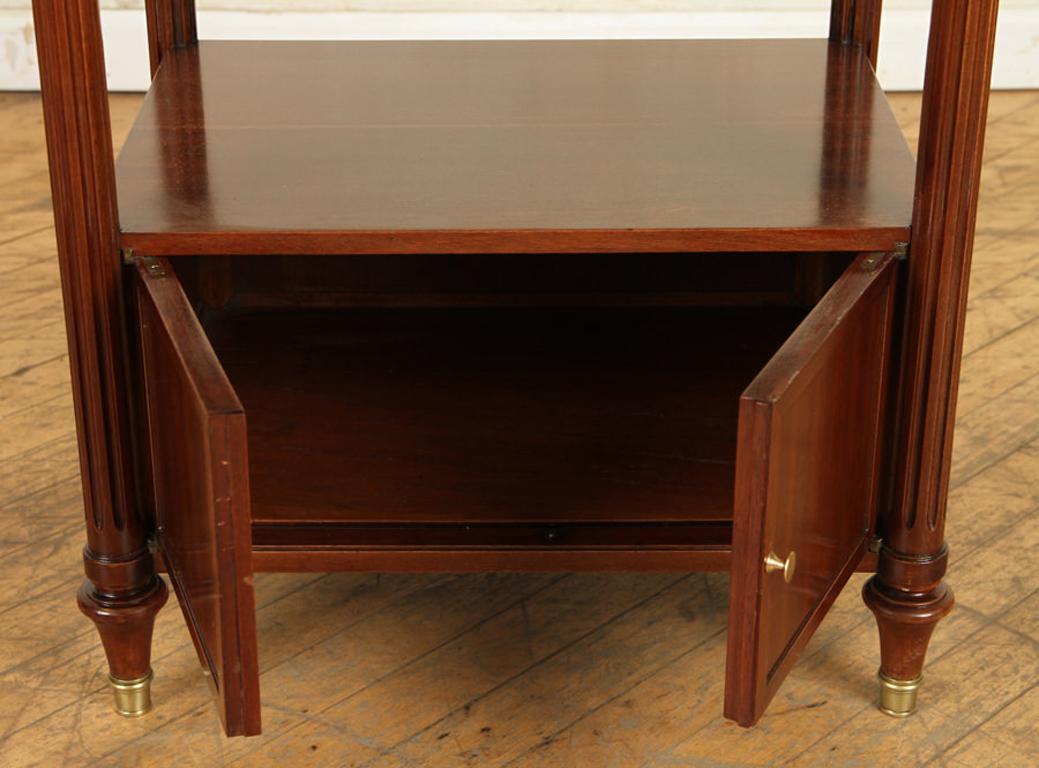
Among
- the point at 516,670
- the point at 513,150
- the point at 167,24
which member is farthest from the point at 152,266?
the point at 167,24

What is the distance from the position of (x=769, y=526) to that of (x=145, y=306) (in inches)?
16.8

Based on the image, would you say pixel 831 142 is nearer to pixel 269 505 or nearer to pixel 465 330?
pixel 465 330

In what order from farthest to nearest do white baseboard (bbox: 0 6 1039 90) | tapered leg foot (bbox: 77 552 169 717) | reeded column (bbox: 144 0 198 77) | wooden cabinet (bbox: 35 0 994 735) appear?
1. white baseboard (bbox: 0 6 1039 90)
2. reeded column (bbox: 144 0 198 77)
3. tapered leg foot (bbox: 77 552 169 717)
4. wooden cabinet (bbox: 35 0 994 735)

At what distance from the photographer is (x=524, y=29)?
9.57 ft

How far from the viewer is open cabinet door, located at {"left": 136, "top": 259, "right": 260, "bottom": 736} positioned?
87cm

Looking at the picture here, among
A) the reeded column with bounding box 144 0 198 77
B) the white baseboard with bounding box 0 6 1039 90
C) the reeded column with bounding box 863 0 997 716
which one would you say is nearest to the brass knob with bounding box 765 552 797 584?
the reeded column with bounding box 863 0 997 716

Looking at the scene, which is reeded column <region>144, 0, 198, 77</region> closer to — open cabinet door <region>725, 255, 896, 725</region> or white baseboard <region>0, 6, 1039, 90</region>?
open cabinet door <region>725, 255, 896, 725</region>

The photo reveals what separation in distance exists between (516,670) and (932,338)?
0.42 metres

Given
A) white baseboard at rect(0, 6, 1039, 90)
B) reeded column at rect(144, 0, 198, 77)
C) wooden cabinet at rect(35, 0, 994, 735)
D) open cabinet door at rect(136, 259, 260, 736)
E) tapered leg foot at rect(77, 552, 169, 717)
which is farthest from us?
white baseboard at rect(0, 6, 1039, 90)

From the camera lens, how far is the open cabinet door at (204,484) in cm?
87

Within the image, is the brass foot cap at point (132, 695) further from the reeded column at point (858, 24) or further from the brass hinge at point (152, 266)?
the reeded column at point (858, 24)

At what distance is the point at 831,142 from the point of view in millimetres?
1269

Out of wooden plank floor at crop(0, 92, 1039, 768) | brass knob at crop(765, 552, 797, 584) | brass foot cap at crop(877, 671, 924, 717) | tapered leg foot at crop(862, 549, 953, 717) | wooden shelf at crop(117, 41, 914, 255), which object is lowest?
wooden plank floor at crop(0, 92, 1039, 768)

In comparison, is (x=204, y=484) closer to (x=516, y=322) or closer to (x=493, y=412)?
(x=493, y=412)
